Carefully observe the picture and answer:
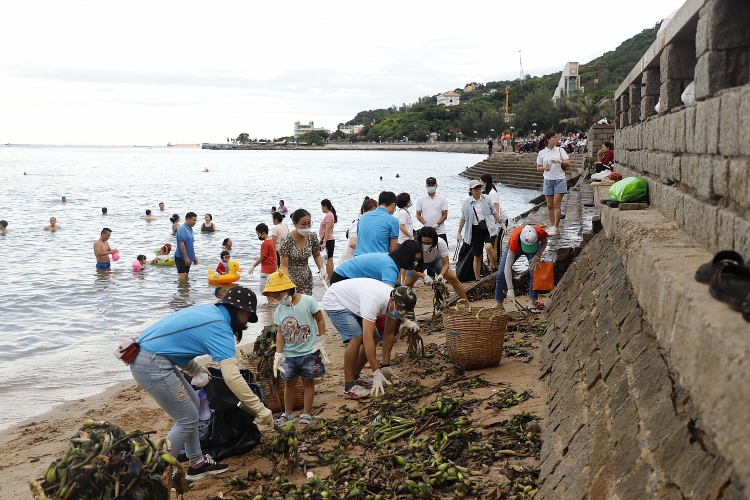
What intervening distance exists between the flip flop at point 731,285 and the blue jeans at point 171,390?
3.73 meters

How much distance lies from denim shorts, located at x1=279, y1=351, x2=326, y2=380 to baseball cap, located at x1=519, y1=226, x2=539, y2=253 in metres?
3.54

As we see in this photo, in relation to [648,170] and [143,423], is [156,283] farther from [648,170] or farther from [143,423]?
[648,170]

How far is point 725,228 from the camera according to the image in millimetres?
3672

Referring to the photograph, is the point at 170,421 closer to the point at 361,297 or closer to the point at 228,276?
the point at 361,297

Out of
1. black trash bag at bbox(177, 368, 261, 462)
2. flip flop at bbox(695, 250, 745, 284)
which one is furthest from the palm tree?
flip flop at bbox(695, 250, 745, 284)

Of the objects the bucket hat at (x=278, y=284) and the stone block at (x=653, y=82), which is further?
the stone block at (x=653, y=82)

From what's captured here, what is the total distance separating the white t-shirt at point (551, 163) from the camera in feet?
37.9

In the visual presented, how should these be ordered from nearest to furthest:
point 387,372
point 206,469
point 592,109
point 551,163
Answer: point 206,469
point 387,372
point 551,163
point 592,109

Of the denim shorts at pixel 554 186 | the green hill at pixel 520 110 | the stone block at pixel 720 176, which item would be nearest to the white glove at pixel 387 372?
the stone block at pixel 720 176

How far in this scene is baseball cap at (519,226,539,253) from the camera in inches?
336

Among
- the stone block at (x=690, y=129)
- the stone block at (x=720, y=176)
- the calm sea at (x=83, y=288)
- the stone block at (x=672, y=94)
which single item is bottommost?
the calm sea at (x=83, y=288)

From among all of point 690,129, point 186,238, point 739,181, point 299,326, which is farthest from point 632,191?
point 186,238

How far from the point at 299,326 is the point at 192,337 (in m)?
1.21

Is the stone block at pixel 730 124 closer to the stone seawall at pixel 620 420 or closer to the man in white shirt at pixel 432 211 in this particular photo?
the stone seawall at pixel 620 420
